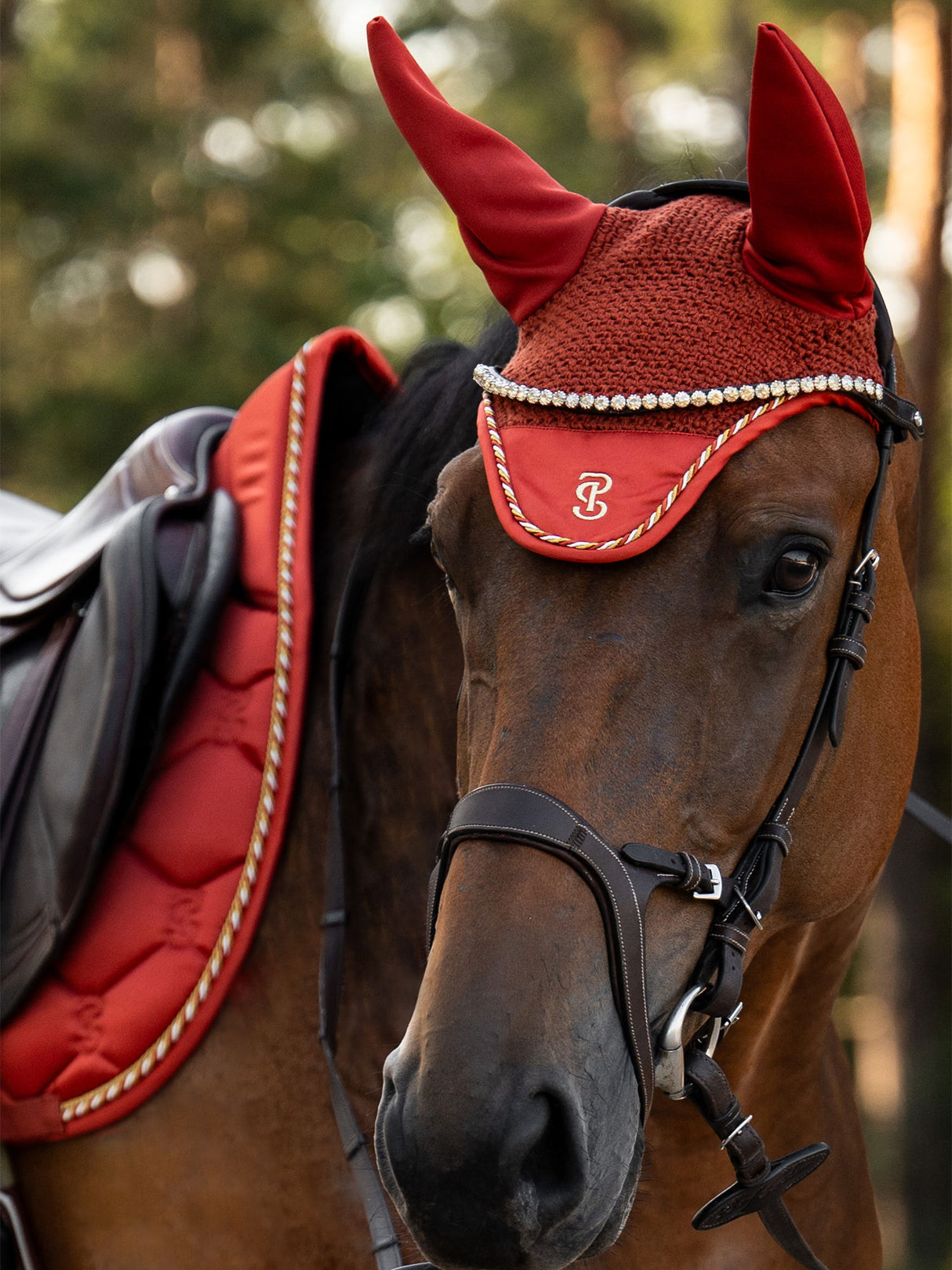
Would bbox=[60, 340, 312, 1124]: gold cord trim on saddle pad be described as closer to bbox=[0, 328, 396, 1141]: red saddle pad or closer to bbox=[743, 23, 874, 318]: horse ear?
bbox=[0, 328, 396, 1141]: red saddle pad

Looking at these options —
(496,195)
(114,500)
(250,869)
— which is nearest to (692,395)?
(496,195)

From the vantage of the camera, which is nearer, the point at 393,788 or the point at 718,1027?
the point at 718,1027

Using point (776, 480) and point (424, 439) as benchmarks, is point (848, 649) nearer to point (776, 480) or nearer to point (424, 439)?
point (776, 480)

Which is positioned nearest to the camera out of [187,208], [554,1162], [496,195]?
[554,1162]

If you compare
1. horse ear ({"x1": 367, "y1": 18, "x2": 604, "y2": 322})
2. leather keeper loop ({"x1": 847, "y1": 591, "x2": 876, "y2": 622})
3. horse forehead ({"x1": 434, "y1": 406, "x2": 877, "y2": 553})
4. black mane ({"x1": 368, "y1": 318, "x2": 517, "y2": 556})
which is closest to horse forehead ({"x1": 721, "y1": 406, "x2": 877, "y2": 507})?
horse forehead ({"x1": 434, "y1": 406, "x2": 877, "y2": 553})

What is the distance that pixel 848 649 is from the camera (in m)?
1.64

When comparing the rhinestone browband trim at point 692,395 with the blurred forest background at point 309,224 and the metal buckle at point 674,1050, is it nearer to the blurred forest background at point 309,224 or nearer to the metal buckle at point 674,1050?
the metal buckle at point 674,1050

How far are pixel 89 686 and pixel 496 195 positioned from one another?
3.53ft

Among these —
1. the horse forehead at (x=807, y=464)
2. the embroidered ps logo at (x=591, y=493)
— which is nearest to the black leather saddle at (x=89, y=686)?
the embroidered ps logo at (x=591, y=493)

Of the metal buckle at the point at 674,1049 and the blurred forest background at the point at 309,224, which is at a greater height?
the blurred forest background at the point at 309,224

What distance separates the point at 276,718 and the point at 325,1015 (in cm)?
50

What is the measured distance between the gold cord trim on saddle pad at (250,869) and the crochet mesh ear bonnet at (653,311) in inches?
23.5

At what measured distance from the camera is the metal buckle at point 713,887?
1.53 m

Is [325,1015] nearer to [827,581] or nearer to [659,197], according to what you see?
[827,581]
